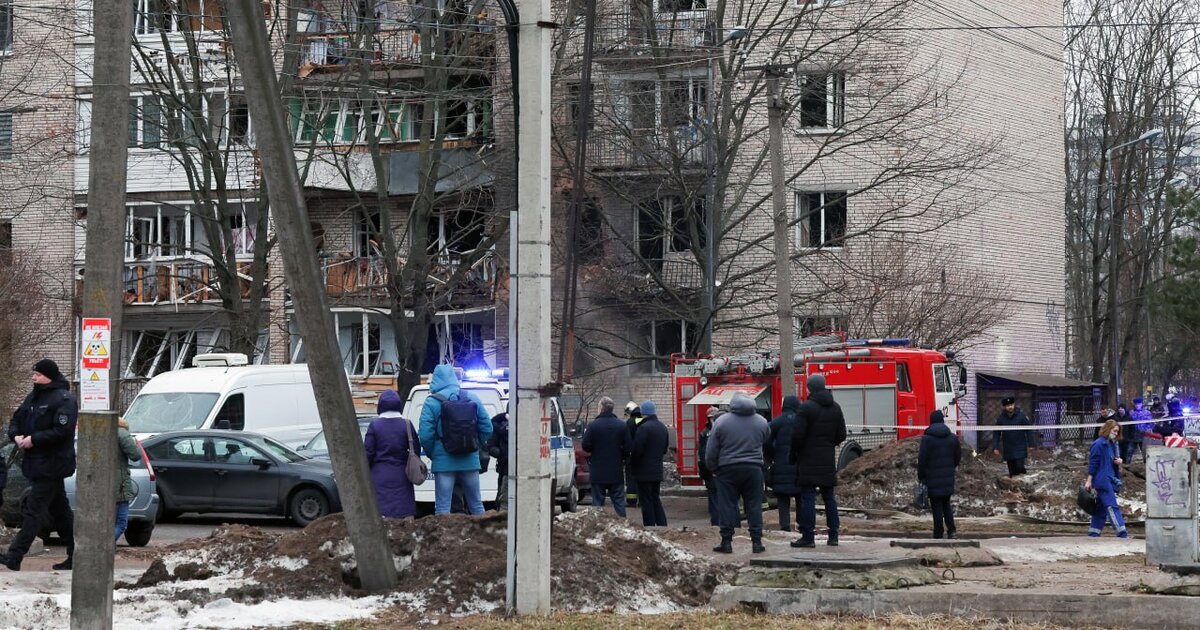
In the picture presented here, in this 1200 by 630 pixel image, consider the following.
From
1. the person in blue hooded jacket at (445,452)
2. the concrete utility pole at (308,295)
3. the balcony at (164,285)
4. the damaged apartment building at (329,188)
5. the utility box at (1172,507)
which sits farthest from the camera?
the balcony at (164,285)

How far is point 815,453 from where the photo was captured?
55.3 feet

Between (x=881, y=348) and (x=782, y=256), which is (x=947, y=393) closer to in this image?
(x=881, y=348)

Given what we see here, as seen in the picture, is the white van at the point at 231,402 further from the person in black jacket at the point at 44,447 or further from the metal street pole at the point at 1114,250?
the metal street pole at the point at 1114,250

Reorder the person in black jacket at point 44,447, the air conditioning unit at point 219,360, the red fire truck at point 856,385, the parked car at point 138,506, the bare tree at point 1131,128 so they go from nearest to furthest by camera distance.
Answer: the person in black jacket at point 44,447 → the parked car at point 138,506 → the air conditioning unit at point 219,360 → the red fire truck at point 856,385 → the bare tree at point 1131,128

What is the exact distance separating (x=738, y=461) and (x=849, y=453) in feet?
35.0

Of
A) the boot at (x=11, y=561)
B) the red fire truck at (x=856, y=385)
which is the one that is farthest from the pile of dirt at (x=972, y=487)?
the boot at (x=11, y=561)

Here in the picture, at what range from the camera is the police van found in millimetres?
21109

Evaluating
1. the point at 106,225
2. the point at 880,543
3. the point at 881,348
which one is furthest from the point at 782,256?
the point at 106,225

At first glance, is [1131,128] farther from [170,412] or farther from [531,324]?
[531,324]

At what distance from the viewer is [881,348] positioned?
26719 mm

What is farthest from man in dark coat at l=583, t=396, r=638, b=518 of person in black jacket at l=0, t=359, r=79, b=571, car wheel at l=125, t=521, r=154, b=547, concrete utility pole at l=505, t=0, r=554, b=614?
concrete utility pole at l=505, t=0, r=554, b=614

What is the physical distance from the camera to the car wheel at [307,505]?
21125 mm

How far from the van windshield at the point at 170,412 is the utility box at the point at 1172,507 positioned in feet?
49.2

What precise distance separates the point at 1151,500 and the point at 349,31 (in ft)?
71.9
